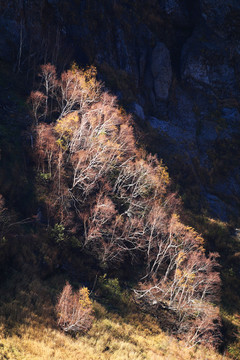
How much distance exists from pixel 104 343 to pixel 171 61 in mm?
58610

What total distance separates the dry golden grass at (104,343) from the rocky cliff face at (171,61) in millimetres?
22455

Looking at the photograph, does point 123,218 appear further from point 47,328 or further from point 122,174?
point 47,328

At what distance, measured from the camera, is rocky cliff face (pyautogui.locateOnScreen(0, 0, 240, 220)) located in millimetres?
38656

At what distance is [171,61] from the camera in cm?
5391

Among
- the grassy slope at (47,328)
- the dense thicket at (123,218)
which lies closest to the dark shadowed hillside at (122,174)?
the grassy slope at (47,328)

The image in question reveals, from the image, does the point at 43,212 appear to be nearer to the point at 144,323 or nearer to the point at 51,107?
the point at 144,323

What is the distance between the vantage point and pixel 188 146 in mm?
45438

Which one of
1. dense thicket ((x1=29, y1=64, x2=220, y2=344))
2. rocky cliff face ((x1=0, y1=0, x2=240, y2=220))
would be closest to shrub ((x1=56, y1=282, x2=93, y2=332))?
dense thicket ((x1=29, y1=64, x2=220, y2=344))

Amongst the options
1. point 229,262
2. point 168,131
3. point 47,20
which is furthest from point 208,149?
point 47,20

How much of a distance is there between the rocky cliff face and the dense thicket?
9598mm

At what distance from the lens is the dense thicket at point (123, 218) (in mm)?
22141

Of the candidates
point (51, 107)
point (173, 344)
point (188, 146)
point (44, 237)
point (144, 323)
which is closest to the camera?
point (173, 344)

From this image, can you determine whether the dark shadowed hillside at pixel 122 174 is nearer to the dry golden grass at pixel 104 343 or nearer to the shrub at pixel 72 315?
the dry golden grass at pixel 104 343

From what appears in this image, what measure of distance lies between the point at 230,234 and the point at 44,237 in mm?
28184
